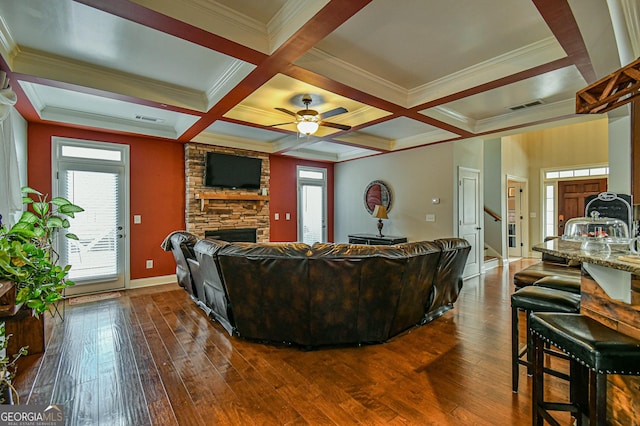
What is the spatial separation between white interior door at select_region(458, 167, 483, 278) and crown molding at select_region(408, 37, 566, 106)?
7.97 ft

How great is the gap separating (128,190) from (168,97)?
7.35 ft

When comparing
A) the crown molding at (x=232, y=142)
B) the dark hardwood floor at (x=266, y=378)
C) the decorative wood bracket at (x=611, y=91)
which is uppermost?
the crown molding at (x=232, y=142)

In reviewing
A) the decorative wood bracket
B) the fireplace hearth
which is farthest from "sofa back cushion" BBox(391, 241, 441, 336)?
the fireplace hearth

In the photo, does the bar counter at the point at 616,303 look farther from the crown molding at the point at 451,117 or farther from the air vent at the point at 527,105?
the air vent at the point at 527,105

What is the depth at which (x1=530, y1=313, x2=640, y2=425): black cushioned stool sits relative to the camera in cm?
119

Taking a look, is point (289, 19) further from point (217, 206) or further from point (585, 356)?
point (217, 206)

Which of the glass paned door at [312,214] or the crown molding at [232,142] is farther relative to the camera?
the glass paned door at [312,214]

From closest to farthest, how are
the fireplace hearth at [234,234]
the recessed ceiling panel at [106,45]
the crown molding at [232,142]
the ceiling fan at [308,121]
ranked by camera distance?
1. the recessed ceiling panel at [106,45]
2. the ceiling fan at [308,121]
3. the crown molding at [232,142]
4. the fireplace hearth at [234,234]

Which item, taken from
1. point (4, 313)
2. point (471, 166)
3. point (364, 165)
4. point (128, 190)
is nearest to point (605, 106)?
point (4, 313)

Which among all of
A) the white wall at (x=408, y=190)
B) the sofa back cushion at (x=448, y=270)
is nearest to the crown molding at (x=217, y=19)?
the sofa back cushion at (x=448, y=270)

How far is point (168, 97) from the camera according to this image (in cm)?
356

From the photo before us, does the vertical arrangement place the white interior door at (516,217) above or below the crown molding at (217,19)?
below

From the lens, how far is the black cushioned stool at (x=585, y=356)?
→ 1.19 m

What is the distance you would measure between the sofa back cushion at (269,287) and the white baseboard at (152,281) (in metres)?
3.19
